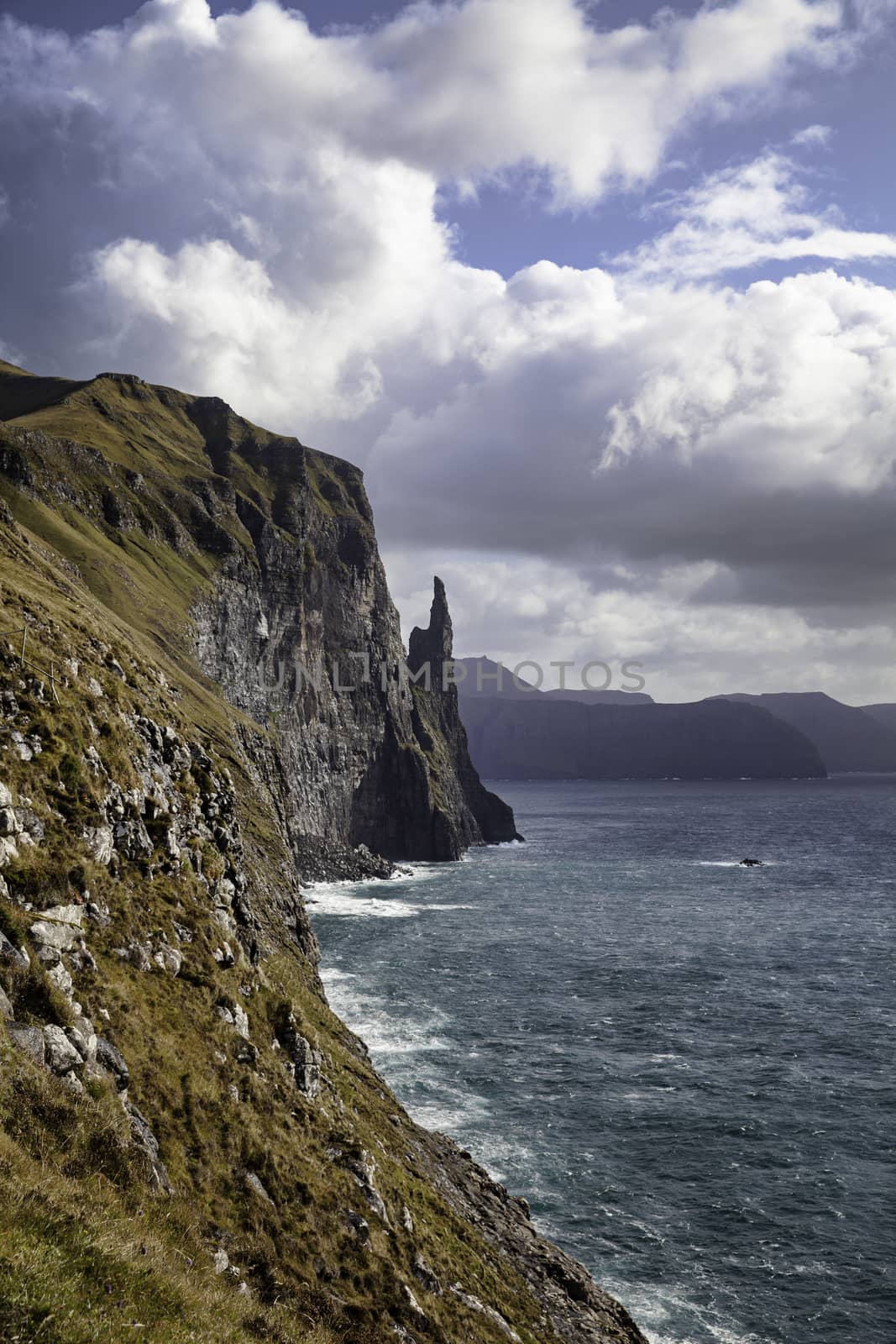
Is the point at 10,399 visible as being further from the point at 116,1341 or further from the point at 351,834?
the point at 116,1341

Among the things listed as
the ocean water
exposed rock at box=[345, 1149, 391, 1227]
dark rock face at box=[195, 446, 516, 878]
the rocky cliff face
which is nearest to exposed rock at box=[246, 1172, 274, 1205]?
exposed rock at box=[345, 1149, 391, 1227]

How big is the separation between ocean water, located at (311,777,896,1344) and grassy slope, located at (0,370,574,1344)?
37.9 feet

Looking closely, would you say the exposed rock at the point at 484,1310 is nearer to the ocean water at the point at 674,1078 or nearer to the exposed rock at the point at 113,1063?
the ocean water at the point at 674,1078

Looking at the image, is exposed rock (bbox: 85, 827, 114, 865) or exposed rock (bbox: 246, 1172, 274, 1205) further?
exposed rock (bbox: 85, 827, 114, 865)

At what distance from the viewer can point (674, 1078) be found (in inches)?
2181

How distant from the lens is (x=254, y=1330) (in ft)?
56.3

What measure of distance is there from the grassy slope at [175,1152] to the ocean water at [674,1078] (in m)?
11.6

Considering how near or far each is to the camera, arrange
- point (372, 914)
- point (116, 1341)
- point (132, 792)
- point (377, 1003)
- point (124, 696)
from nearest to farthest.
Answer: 1. point (116, 1341)
2. point (132, 792)
3. point (124, 696)
4. point (377, 1003)
5. point (372, 914)

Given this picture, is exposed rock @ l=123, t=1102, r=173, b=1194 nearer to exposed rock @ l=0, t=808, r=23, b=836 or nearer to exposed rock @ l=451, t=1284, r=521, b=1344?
exposed rock @ l=0, t=808, r=23, b=836

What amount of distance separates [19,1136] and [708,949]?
86158mm

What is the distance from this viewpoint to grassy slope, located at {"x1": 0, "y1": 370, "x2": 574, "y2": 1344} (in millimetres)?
14789

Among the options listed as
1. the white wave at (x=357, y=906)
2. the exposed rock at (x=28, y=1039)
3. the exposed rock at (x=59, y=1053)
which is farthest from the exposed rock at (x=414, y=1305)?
the white wave at (x=357, y=906)

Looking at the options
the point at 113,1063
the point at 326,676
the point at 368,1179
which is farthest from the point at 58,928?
the point at 326,676

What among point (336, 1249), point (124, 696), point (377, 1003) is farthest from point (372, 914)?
point (336, 1249)
